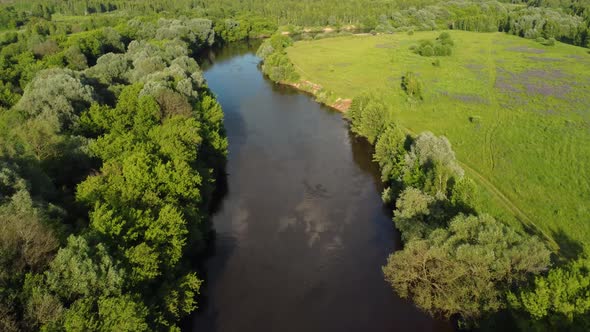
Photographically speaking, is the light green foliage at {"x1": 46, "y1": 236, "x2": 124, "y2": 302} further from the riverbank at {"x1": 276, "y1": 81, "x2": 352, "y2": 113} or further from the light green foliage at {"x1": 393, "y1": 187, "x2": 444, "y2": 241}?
the riverbank at {"x1": 276, "y1": 81, "x2": 352, "y2": 113}

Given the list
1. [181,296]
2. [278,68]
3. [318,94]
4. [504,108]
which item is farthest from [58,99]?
[504,108]

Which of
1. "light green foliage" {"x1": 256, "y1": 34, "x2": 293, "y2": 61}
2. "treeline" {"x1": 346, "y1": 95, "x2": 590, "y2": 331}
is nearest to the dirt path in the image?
"treeline" {"x1": 346, "y1": 95, "x2": 590, "y2": 331}

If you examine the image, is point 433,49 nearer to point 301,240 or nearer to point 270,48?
point 270,48

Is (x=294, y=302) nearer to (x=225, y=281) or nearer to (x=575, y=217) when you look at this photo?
(x=225, y=281)

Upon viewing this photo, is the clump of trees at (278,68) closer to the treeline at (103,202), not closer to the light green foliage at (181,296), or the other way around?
the treeline at (103,202)

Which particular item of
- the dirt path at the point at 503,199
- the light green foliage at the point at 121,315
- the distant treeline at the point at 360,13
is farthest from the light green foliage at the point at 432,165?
the distant treeline at the point at 360,13

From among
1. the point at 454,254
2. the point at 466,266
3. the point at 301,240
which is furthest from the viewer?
the point at 301,240
